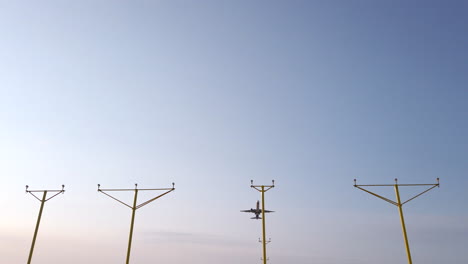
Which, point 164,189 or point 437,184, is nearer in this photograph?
point 437,184

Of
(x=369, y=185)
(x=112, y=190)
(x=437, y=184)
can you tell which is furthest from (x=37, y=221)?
(x=437, y=184)

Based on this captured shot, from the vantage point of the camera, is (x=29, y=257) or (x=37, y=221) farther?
(x=37, y=221)

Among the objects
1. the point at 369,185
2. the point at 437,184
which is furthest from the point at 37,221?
the point at 437,184

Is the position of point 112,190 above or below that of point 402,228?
above

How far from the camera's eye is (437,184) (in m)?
30.1

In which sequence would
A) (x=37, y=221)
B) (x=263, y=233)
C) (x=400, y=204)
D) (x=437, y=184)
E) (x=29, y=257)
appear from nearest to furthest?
1. (x=437, y=184)
2. (x=400, y=204)
3. (x=263, y=233)
4. (x=29, y=257)
5. (x=37, y=221)

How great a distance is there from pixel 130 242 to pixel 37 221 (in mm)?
15152

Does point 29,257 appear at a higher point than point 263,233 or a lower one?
lower

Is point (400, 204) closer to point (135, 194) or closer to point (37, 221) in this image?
point (135, 194)

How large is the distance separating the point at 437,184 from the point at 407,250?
22.2ft

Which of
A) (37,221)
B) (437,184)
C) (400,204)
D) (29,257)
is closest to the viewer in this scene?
(437,184)

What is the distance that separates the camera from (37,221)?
4053cm

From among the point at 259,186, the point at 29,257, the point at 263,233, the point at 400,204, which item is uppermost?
the point at 259,186

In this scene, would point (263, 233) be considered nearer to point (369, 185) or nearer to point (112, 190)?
point (369, 185)
